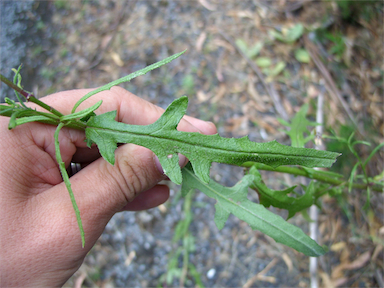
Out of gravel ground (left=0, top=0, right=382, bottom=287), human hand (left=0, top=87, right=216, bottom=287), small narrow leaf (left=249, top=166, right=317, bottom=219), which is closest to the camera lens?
human hand (left=0, top=87, right=216, bottom=287)

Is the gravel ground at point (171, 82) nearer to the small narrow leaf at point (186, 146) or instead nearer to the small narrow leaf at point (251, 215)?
the small narrow leaf at point (251, 215)

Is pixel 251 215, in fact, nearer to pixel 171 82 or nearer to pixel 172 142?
pixel 172 142

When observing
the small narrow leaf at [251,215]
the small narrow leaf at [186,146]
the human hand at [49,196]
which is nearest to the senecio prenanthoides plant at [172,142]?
the small narrow leaf at [186,146]

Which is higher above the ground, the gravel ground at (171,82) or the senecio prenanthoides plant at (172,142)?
the senecio prenanthoides plant at (172,142)

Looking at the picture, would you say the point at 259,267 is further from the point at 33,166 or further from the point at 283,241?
the point at 33,166

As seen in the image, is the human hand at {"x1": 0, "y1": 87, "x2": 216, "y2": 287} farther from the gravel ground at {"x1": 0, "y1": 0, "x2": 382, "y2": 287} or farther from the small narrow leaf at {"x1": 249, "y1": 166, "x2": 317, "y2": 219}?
the gravel ground at {"x1": 0, "y1": 0, "x2": 382, "y2": 287}

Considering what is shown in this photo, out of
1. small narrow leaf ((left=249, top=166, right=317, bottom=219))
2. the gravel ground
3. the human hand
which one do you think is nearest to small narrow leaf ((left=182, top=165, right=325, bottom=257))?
small narrow leaf ((left=249, top=166, right=317, bottom=219))

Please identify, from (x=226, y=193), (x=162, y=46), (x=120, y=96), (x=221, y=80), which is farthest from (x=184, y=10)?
(x=226, y=193)
